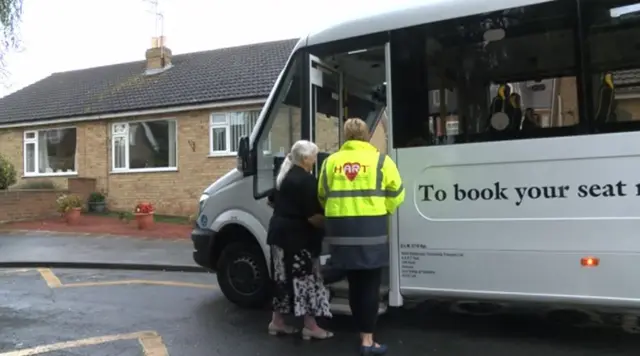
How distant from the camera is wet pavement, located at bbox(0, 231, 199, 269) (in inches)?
423

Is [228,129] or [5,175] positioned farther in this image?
[5,175]

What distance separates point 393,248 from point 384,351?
90 centimetres

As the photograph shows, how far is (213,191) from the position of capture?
6.57m

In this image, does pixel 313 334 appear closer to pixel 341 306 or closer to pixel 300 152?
pixel 341 306

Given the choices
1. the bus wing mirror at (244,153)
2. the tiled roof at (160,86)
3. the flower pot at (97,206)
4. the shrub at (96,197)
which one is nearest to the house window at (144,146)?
the tiled roof at (160,86)

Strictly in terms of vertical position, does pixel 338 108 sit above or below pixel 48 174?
below

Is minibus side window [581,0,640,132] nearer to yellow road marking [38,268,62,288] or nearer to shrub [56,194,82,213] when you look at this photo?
yellow road marking [38,268,62,288]

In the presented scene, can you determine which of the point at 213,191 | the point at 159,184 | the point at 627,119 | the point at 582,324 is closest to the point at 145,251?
the point at 213,191

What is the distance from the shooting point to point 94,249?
1218cm

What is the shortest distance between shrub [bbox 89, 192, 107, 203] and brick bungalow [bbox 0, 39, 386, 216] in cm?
26

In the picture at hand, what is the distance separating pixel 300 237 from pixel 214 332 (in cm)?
137

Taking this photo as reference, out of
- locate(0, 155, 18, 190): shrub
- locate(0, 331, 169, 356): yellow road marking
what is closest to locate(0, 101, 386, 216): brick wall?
locate(0, 155, 18, 190): shrub

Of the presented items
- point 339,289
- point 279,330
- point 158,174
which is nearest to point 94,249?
point 158,174

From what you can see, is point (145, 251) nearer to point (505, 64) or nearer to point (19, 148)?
point (505, 64)
